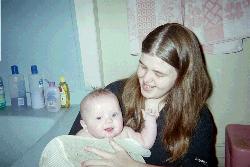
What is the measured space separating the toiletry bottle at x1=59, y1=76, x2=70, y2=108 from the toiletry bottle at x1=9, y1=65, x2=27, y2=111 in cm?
40

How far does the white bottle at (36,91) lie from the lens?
7.65ft

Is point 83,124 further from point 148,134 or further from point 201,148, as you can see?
point 201,148

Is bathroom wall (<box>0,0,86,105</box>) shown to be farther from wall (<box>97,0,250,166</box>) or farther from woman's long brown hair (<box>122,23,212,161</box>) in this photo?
woman's long brown hair (<box>122,23,212,161</box>)

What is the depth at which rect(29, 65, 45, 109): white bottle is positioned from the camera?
7.65ft

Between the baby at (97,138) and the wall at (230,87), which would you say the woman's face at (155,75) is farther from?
the wall at (230,87)

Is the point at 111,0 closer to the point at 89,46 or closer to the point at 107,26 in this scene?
the point at 107,26

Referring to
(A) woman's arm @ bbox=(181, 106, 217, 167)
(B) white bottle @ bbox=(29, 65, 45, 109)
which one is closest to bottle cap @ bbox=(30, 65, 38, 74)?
(B) white bottle @ bbox=(29, 65, 45, 109)

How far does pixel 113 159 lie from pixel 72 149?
23 cm

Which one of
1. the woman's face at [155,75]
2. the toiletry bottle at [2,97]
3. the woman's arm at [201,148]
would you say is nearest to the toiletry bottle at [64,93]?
the toiletry bottle at [2,97]

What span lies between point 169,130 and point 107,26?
3.64 feet

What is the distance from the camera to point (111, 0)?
2211mm

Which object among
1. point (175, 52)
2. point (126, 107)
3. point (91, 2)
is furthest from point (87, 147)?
point (91, 2)

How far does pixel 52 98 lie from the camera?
7.41ft

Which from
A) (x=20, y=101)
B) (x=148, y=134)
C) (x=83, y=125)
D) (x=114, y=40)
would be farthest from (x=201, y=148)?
(x=20, y=101)
